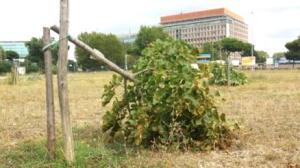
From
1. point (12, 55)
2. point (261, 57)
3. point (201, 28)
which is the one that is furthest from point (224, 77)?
point (261, 57)

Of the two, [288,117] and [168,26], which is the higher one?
[168,26]

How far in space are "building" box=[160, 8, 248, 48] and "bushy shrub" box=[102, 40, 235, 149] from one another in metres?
74.0

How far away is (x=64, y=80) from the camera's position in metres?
5.67

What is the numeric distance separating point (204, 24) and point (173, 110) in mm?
90760

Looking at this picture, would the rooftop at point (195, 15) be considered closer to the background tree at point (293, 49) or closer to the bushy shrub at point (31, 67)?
the background tree at point (293, 49)

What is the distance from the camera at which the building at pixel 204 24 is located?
84950mm

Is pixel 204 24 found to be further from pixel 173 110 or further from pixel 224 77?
pixel 173 110

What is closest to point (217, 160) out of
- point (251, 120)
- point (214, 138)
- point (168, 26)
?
point (214, 138)

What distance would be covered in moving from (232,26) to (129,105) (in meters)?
102

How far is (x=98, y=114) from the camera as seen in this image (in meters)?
11.1

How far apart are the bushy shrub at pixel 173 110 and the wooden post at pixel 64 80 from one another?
41.4 inches

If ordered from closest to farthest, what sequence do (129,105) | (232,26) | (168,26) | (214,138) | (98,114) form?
(214,138) → (129,105) → (98,114) → (168,26) → (232,26)

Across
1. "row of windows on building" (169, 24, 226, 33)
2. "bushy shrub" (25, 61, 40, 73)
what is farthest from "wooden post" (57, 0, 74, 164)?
"row of windows on building" (169, 24, 226, 33)

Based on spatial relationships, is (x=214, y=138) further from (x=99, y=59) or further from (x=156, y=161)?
(x=99, y=59)
